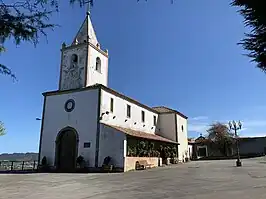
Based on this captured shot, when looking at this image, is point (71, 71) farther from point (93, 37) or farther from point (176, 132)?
point (176, 132)

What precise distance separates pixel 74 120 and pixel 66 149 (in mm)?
2717

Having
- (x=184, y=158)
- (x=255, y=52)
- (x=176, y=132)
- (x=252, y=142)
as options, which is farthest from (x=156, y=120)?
(x=255, y=52)

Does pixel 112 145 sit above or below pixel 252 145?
below

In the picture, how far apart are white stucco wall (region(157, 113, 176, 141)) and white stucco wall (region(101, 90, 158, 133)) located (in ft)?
6.46

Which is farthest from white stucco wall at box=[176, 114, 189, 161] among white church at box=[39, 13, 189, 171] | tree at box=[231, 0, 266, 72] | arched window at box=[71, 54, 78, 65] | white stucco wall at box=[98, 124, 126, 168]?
tree at box=[231, 0, 266, 72]

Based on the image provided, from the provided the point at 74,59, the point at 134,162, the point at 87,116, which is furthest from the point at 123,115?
the point at 74,59

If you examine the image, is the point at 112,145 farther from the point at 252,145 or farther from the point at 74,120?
the point at 252,145

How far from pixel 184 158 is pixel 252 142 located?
63.4ft

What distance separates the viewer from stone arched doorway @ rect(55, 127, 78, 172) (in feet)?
82.5

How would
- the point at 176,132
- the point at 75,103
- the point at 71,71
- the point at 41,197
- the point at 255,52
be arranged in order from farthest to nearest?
the point at 176,132 < the point at 71,71 < the point at 75,103 < the point at 41,197 < the point at 255,52

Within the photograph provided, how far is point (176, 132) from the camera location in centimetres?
3759

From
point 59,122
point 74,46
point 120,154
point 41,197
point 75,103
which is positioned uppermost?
point 74,46

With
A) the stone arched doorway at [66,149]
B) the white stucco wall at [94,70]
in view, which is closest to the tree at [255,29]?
the stone arched doorway at [66,149]

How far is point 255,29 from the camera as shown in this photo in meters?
3.80
